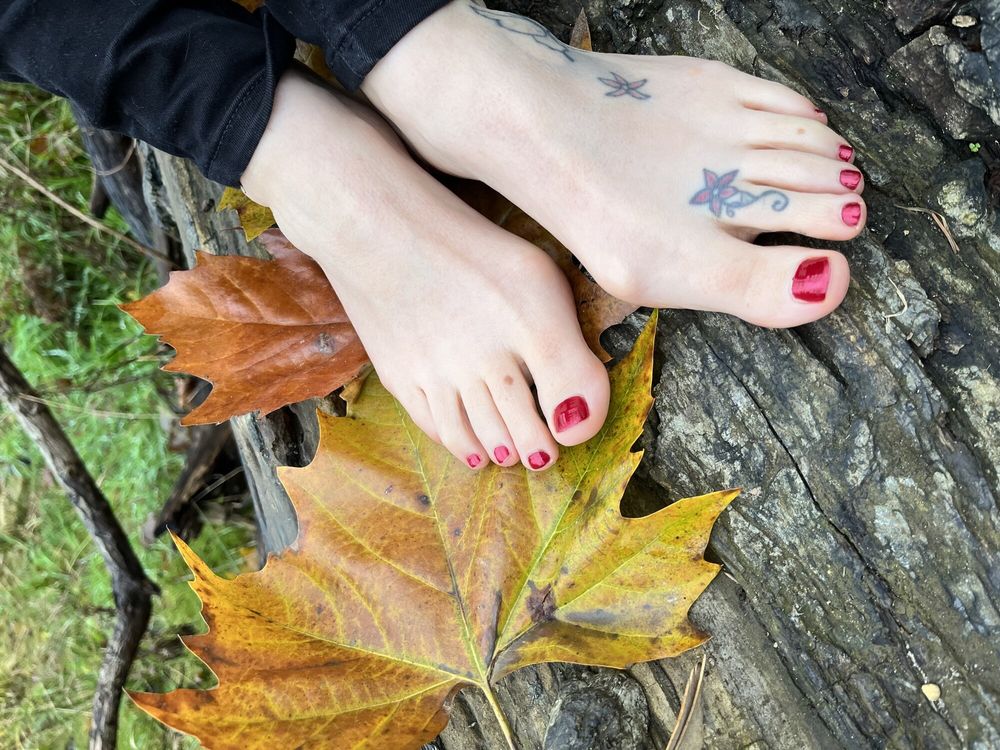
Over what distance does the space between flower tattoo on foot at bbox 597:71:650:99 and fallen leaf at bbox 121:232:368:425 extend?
0.45 meters

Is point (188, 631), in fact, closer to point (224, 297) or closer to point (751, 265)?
point (224, 297)

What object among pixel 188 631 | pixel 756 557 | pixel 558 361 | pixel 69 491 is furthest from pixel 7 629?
pixel 756 557

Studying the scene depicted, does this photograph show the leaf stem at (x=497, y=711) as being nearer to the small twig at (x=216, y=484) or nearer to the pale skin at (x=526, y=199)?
the pale skin at (x=526, y=199)

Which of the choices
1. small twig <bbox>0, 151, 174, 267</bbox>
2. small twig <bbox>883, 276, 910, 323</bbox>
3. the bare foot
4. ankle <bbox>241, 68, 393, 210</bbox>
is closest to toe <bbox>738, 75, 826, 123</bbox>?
the bare foot

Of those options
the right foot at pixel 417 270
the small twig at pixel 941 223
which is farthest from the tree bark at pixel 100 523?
the small twig at pixel 941 223

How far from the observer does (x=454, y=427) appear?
0.95m

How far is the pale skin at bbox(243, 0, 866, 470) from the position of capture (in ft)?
3.01

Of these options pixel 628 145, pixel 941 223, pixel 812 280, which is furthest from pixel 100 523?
pixel 941 223

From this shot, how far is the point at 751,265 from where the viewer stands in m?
0.89

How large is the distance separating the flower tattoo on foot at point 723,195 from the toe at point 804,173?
17 mm

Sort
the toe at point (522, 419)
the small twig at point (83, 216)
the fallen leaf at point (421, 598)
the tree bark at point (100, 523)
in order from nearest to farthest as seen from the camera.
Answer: the fallen leaf at point (421, 598), the toe at point (522, 419), the tree bark at point (100, 523), the small twig at point (83, 216)

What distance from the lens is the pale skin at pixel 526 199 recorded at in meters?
0.92

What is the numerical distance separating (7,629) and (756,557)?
1702 mm

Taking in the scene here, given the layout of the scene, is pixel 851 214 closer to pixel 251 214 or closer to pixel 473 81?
pixel 473 81
